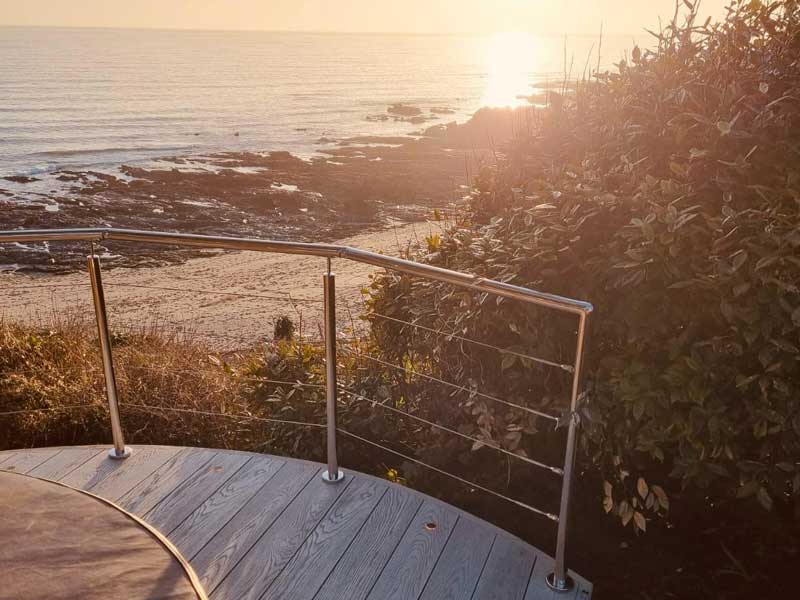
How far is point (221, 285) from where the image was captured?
1357 centimetres

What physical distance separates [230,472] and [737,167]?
87.5 inches

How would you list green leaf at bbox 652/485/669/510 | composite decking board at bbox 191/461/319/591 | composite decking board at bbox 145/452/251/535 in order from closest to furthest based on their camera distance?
1. green leaf at bbox 652/485/669/510
2. composite decking board at bbox 191/461/319/591
3. composite decking board at bbox 145/452/251/535

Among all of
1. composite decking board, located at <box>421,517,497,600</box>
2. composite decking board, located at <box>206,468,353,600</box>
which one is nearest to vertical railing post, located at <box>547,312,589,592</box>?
composite decking board, located at <box>421,517,497,600</box>

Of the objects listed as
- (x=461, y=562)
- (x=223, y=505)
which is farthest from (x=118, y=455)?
(x=461, y=562)

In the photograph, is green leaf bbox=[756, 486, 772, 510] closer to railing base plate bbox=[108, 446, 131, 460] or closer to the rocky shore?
railing base plate bbox=[108, 446, 131, 460]

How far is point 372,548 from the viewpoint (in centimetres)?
245

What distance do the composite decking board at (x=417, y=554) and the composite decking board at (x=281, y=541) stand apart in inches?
13.3

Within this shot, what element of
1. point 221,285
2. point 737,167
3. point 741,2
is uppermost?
point 741,2

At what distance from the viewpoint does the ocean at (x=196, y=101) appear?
28.4 metres

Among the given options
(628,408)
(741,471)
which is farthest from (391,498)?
(741,471)

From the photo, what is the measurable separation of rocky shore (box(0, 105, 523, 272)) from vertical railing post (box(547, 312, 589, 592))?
40.7 ft

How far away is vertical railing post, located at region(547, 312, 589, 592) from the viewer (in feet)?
6.72

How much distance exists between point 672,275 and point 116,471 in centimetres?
231

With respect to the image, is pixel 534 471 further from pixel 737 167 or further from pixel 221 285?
pixel 221 285
